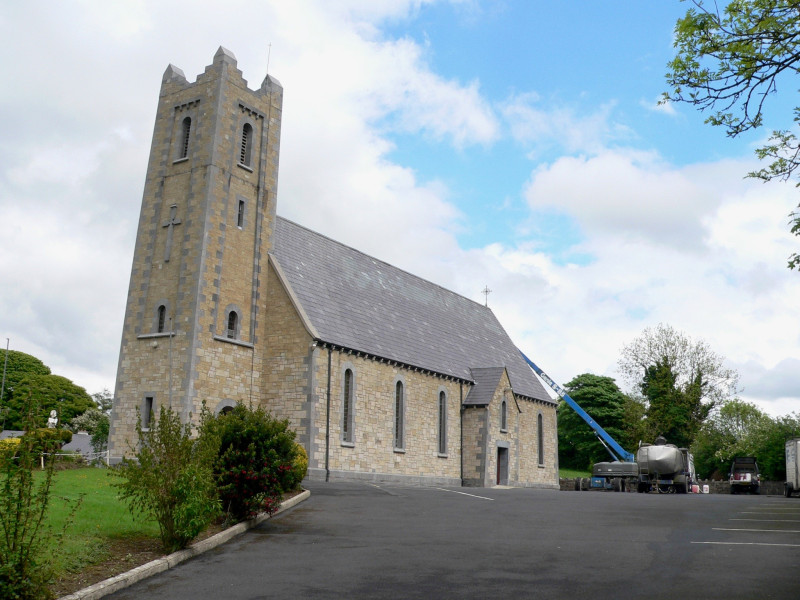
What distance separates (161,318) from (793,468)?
30.6 meters

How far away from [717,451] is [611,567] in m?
56.4

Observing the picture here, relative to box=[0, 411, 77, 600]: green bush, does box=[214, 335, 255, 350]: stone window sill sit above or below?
above

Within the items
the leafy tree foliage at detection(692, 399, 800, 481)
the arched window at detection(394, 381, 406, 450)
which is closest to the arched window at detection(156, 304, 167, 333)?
the arched window at detection(394, 381, 406, 450)

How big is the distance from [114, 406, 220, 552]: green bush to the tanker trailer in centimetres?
3341

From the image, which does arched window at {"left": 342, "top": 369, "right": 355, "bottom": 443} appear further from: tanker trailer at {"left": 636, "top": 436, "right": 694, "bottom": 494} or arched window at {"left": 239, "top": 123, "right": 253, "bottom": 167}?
tanker trailer at {"left": 636, "top": 436, "right": 694, "bottom": 494}

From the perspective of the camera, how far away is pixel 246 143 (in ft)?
109

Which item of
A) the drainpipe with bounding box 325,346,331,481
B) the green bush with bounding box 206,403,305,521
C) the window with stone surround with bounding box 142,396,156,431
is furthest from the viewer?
the drainpipe with bounding box 325,346,331,481

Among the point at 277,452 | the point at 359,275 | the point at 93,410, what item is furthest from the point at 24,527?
the point at 93,410

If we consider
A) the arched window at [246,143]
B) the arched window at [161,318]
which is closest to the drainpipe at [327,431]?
the arched window at [161,318]

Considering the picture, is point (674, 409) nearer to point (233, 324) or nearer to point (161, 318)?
point (233, 324)

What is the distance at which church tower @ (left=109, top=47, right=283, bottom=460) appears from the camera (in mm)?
29297

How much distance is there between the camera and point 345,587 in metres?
10.0

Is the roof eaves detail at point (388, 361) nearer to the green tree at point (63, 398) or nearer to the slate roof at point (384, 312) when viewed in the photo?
the slate roof at point (384, 312)

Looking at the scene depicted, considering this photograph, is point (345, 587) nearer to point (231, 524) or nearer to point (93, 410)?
point (231, 524)
